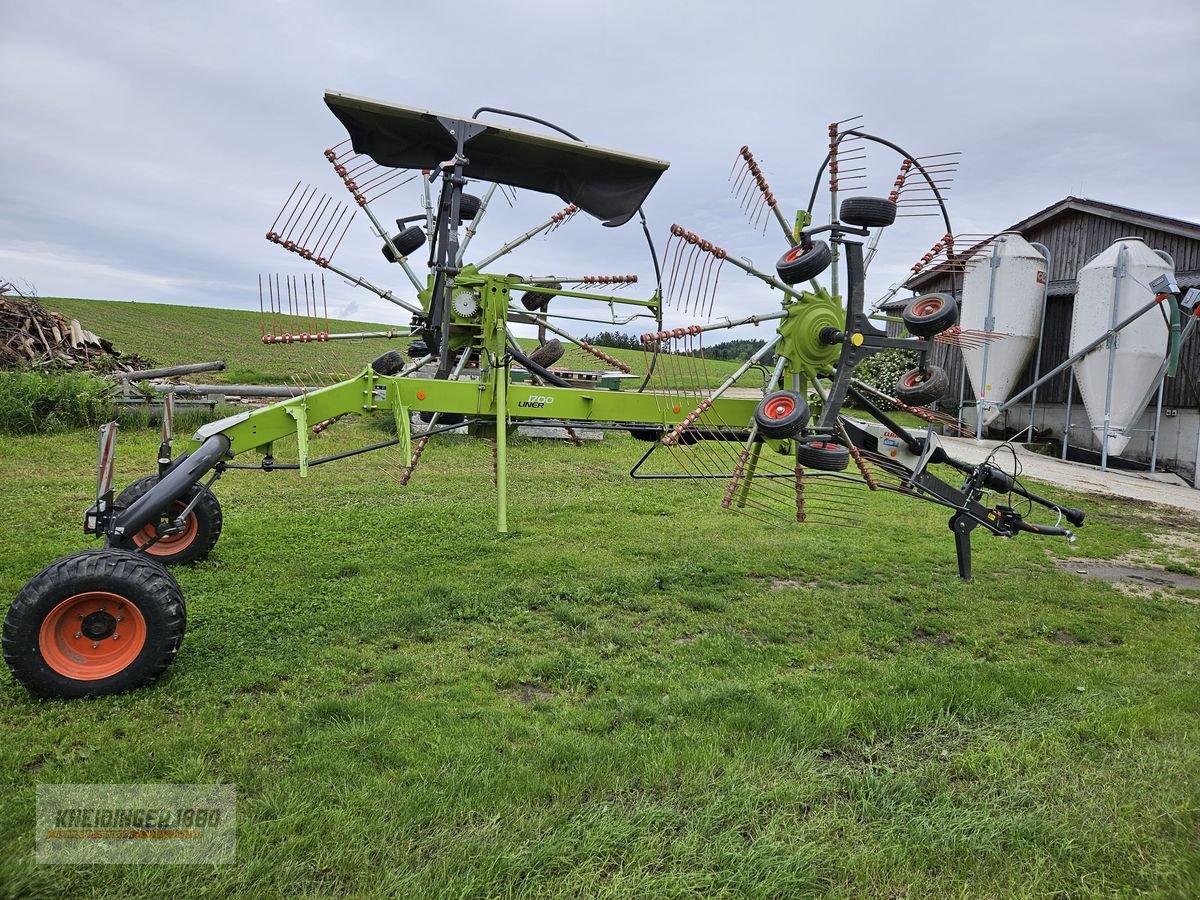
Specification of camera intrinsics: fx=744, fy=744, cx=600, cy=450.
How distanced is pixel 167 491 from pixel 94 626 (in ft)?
2.72

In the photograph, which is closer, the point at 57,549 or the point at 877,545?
the point at 57,549

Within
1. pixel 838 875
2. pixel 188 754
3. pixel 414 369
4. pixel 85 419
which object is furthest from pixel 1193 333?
pixel 85 419

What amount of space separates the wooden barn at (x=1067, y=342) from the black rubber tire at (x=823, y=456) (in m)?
12.5

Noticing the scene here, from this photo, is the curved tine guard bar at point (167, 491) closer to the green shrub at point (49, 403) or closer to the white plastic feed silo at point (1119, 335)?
the green shrub at point (49, 403)

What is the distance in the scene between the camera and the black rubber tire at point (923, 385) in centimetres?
606

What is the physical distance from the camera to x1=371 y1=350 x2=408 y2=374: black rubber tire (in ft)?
20.9

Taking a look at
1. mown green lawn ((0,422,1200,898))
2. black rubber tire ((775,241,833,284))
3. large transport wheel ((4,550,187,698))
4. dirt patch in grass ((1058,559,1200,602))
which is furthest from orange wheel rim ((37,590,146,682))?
dirt patch in grass ((1058,559,1200,602))

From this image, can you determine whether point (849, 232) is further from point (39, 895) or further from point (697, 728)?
point (39, 895)

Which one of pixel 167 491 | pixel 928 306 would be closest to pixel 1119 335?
pixel 928 306

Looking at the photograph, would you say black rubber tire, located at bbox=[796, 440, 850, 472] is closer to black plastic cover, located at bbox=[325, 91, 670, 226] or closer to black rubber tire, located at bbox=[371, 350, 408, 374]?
black plastic cover, located at bbox=[325, 91, 670, 226]

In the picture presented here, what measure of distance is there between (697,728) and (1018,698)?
6.85 feet

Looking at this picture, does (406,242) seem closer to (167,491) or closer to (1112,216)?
(167,491)

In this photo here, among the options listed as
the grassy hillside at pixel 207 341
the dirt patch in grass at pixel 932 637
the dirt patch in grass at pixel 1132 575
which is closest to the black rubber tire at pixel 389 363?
the dirt patch in grass at pixel 932 637

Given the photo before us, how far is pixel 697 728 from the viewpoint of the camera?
12.3ft
